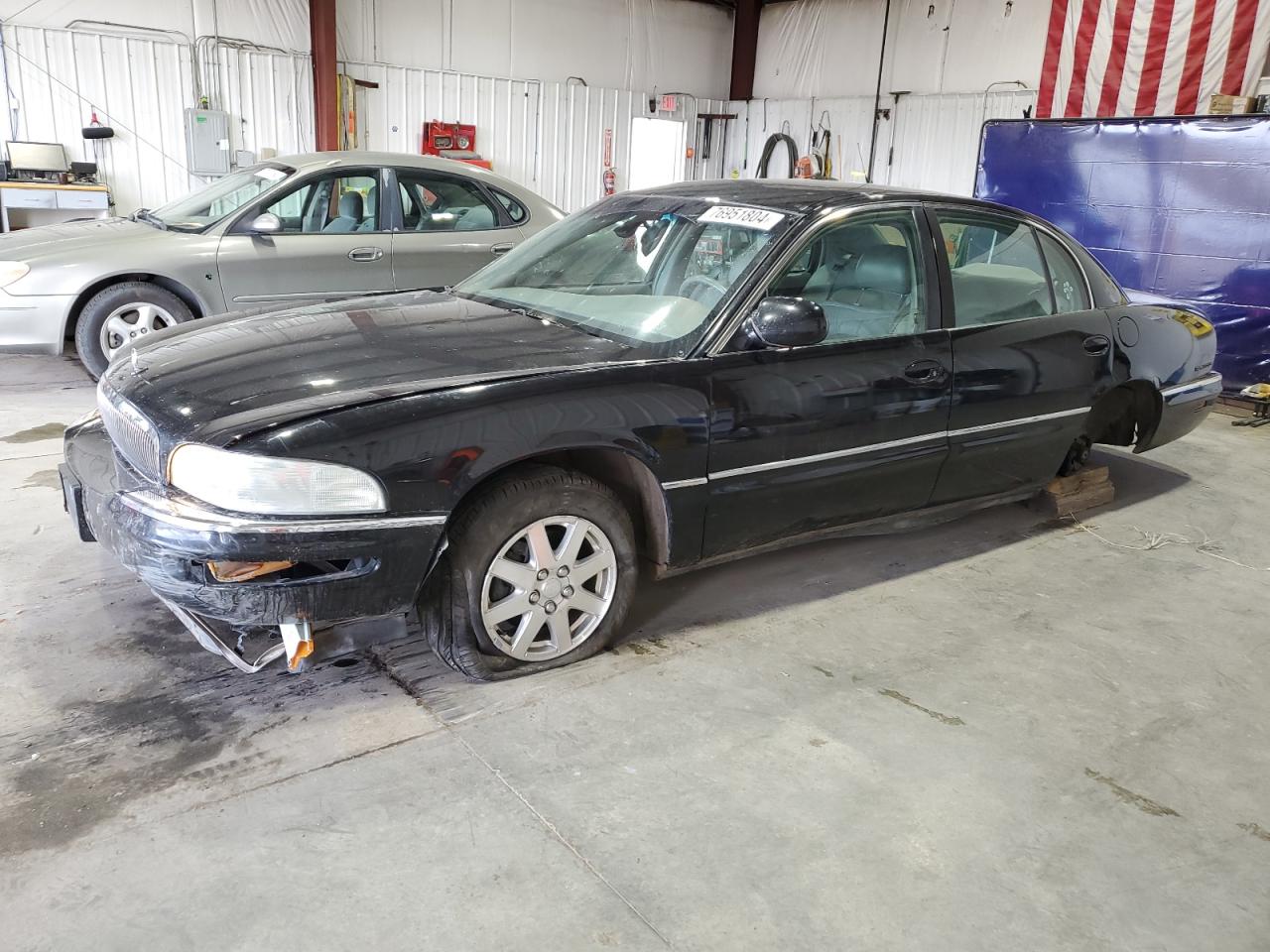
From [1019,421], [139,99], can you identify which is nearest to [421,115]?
[139,99]

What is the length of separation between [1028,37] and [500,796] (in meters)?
11.5

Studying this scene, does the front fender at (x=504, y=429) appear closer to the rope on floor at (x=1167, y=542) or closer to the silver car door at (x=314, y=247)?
the rope on floor at (x=1167, y=542)

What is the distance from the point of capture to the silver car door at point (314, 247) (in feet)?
19.7

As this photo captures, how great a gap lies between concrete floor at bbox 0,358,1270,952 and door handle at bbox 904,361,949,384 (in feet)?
2.70

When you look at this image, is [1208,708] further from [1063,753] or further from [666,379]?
[666,379]

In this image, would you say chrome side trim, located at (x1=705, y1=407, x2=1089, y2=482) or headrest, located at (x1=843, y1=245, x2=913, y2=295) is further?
headrest, located at (x1=843, y1=245, x2=913, y2=295)

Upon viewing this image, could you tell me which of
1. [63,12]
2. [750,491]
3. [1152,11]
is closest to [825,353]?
[750,491]

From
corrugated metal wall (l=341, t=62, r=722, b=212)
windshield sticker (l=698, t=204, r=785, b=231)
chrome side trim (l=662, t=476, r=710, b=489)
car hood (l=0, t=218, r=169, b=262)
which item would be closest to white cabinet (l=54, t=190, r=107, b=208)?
corrugated metal wall (l=341, t=62, r=722, b=212)

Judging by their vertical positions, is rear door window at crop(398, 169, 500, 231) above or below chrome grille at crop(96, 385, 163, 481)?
above

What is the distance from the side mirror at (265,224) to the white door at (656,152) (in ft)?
29.8

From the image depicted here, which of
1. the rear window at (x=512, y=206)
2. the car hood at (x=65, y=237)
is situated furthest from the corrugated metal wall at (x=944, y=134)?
the car hood at (x=65, y=237)

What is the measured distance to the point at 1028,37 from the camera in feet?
36.7

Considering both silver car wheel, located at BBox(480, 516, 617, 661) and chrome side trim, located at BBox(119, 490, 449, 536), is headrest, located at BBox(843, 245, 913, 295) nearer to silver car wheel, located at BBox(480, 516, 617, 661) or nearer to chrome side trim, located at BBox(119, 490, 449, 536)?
silver car wheel, located at BBox(480, 516, 617, 661)

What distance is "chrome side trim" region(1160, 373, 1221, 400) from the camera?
4.57m
